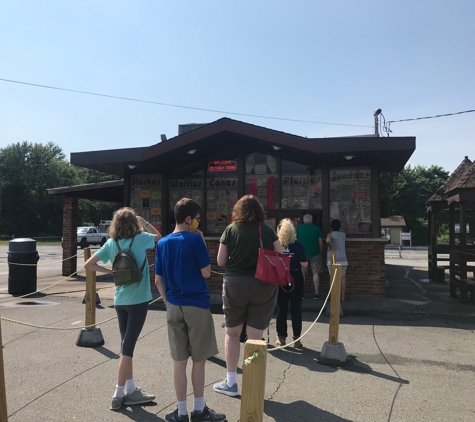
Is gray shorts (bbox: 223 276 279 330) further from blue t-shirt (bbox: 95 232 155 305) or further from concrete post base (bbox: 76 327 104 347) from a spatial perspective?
concrete post base (bbox: 76 327 104 347)

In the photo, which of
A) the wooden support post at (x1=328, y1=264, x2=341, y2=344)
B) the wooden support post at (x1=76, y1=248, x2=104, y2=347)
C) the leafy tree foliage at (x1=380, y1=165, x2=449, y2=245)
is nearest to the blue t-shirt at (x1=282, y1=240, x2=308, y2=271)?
the wooden support post at (x1=328, y1=264, x2=341, y2=344)

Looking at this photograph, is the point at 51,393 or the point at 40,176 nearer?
the point at 51,393

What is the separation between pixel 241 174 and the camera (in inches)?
398

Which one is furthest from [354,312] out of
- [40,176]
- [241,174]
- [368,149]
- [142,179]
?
[40,176]

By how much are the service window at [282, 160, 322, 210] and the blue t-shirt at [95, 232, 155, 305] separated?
6.32m

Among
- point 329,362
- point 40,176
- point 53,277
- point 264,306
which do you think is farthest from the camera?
point 40,176

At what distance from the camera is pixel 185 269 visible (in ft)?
11.1

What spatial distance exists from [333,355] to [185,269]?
255 centimetres

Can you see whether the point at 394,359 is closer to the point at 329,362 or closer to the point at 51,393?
the point at 329,362

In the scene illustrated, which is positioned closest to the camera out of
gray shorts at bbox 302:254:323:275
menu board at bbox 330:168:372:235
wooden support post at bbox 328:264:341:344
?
wooden support post at bbox 328:264:341:344

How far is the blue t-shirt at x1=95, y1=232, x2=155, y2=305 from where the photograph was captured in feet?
12.5

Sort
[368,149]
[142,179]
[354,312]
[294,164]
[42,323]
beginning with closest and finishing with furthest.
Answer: [42,323]
[354,312]
[368,149]
[294,164]
[142,179]

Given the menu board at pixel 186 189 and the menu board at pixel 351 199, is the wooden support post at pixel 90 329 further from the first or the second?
the menu board at pixel 351 199

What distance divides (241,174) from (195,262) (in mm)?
6825
